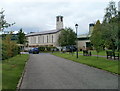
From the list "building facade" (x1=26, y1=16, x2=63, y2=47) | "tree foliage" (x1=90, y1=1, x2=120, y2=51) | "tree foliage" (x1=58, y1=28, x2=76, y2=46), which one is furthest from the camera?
"building facade" (x1=26, y1=16, x2=63, y2=47)

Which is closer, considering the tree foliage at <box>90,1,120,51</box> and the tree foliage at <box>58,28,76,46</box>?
the tree foliage at <box>90,1,120,51</box>

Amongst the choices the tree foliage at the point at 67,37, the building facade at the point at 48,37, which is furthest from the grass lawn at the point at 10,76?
the building facade at the point at 48,37

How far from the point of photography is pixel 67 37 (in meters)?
80.2

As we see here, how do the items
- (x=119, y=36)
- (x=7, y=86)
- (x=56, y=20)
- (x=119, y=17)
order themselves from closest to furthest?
(x=7, y=86) → (x=119, y=36) → (x=119, y=17) → (x=56, y=20)

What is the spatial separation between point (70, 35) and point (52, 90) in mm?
74657

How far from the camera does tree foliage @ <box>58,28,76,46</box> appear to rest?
80.3 m

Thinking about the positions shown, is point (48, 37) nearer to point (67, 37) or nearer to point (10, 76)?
point (67, 37)

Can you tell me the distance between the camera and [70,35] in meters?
81.9

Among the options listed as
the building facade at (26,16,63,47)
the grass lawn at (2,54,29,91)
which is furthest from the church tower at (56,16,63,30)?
the grass lawn at (2,54,29,91)

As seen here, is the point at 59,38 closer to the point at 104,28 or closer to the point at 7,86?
the point at 104,28

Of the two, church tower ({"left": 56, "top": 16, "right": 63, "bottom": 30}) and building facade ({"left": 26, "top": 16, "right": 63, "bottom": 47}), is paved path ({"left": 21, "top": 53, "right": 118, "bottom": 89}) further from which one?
church tower ({"left": 56, "top": 16, "right": 63, "bottom": 30})

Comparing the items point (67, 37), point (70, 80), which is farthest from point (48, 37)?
point (70, 80)

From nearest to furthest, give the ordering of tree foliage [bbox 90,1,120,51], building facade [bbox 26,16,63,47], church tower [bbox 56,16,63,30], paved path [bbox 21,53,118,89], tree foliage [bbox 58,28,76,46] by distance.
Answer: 1. paved path [bbox 21,53,118,89]
2. tree foliage [bbox 90,1,120,51]
3. tree foliage [bbox 58,28,76,46]
4. building facade [bbox 26,16,63,47]
5. church tower [bbox 56,16,63,30]

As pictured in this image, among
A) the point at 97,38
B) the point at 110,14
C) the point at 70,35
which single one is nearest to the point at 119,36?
the point at 97,38
